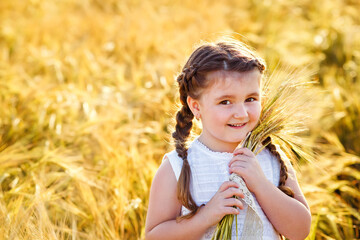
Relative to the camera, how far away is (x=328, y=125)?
11.7 ft

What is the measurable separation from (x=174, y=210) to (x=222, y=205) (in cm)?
24

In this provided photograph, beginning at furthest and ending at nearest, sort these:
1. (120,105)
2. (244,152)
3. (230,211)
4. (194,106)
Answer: (120,105) → (194,106) → (244,152) → (230,211)

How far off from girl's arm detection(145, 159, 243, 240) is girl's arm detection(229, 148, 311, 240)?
0.08 metres

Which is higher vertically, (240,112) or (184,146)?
(240,112)

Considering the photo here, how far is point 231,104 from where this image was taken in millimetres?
1816

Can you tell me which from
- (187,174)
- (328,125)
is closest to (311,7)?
(328,125)

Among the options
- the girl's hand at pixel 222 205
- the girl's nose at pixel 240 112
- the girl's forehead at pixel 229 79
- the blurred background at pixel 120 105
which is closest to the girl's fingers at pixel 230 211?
the girl's hand at pixel 222 205

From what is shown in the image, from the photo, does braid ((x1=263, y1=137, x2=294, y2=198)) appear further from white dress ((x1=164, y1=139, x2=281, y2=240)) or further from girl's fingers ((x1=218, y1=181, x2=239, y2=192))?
girl's fingers ((x1=218, y1=181, x2=239, y2=192))

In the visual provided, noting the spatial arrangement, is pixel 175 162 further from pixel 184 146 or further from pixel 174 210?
pixel 174 210

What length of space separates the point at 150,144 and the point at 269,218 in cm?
159

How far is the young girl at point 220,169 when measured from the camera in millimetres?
1796

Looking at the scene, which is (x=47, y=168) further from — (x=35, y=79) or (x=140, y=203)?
(x=35, y=79)

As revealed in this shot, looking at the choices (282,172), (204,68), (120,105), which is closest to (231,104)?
(204,68)

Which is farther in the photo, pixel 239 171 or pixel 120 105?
pixel 120 105
